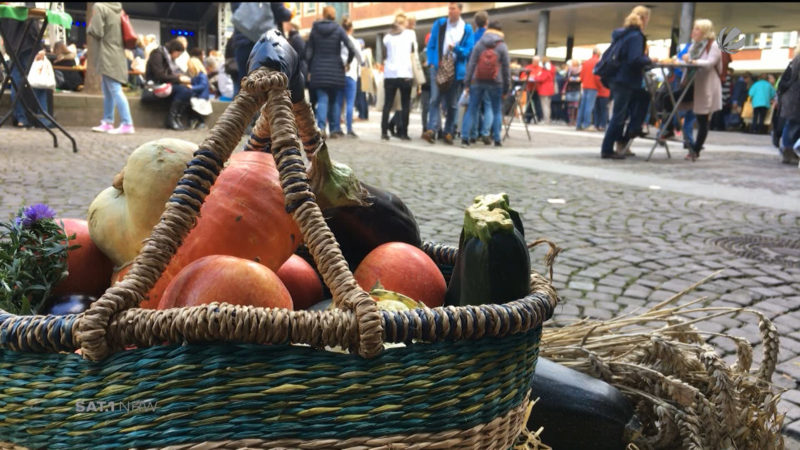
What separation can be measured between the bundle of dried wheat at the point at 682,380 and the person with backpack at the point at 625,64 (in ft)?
23.0

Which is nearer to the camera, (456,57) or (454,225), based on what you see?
(454,225)

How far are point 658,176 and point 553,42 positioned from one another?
2596cm

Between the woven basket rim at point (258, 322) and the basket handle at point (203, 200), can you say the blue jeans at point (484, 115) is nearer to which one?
the basket handle at point (203, 200)

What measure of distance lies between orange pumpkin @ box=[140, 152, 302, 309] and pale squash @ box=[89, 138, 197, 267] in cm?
11

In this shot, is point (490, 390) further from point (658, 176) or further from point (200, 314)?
point (658, 176)

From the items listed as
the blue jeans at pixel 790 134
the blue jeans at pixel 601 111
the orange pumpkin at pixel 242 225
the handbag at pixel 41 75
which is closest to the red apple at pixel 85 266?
the orange pumpkin at pixel 242 225

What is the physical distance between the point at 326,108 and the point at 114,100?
10.4 feet

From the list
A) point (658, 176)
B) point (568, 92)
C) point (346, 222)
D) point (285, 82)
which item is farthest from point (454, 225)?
point (568, 92)

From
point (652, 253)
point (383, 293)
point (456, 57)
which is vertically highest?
point (456, 57)

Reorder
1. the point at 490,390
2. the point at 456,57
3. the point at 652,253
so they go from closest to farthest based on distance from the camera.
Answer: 1. the point at 490,390
2. the point at 652,253
3. the point at 456,57

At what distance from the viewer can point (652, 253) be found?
151 inches

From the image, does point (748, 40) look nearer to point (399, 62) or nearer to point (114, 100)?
point (399, 62)

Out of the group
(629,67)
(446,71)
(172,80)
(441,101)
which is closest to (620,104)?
(629,67)

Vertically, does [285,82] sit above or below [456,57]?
below
